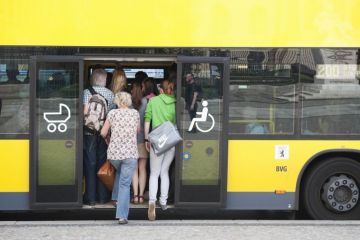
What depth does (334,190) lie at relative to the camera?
28.0ft

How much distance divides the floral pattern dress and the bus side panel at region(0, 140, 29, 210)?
1119 millimetres

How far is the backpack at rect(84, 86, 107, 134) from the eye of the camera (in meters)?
8.32

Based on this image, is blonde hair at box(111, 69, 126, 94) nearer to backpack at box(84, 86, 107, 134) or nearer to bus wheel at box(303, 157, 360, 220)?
backpack at box(84, 86, 107, 134)

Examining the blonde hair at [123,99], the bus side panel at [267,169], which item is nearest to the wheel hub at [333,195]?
the bus side panel at [267,169]

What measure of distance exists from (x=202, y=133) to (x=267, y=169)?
96 centimetres

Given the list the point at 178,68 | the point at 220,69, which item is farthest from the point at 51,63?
the point at 220,69

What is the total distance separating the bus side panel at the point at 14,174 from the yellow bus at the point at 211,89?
0.04 ft

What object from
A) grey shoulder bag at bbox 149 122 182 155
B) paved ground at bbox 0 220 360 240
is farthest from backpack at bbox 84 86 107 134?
paved ground at bbox 0 220 360 240

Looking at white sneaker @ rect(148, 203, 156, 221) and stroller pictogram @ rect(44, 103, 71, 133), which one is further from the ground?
stroller pictogram @ rect(44, 103, 71, 133)

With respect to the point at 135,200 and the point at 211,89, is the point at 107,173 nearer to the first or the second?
the point at 135,200

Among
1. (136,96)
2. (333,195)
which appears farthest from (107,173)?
(333,195)

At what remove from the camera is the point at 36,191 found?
26.8 feet
